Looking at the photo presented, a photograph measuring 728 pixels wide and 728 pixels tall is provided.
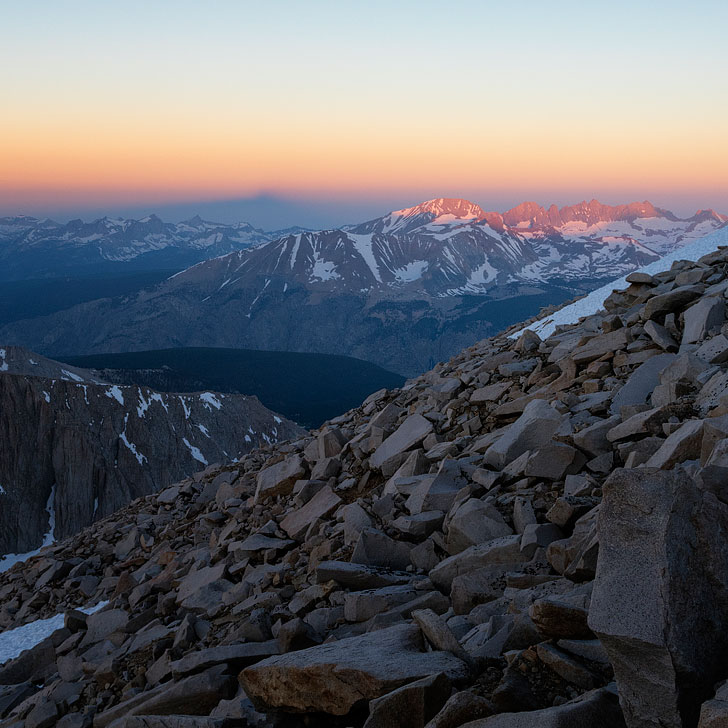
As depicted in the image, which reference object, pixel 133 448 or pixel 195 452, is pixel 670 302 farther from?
pixel 195 452

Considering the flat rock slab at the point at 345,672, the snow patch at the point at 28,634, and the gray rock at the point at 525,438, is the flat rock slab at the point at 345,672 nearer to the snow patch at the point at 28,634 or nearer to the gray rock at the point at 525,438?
the gray rock at the point at 525,438

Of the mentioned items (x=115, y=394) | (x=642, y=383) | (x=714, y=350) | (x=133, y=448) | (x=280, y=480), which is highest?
(x=714, y=350)

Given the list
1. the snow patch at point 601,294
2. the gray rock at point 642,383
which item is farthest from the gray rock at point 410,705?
the snow patch at point 601,294

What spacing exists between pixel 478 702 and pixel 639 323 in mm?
11940

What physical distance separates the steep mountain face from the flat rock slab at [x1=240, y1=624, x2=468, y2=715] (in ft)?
381

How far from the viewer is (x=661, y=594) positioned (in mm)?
4543

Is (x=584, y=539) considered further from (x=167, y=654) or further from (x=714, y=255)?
(x=714, y=255)

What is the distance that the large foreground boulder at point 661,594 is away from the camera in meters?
4.37

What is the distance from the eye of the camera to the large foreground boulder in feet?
14.3

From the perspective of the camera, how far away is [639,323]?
15.0 meters

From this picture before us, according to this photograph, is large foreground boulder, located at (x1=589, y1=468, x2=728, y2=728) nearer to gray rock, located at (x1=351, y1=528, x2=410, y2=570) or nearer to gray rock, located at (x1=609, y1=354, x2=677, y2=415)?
gray rock, located at (x1=351, y1=528, x2=410, y2=570)

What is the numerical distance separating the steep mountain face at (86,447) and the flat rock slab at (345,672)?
381 feet

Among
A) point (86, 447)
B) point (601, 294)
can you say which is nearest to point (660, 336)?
point (601, 294)

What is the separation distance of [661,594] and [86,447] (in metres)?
126
